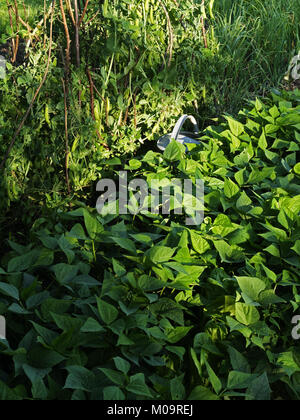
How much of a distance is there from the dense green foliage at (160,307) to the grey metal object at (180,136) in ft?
1.76

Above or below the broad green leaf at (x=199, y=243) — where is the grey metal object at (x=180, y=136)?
below

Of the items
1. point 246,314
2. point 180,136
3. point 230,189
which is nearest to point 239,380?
point 246,314

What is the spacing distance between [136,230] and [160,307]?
21.7 inches

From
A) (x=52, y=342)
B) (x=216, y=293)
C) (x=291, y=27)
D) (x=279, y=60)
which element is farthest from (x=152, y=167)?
(x=291, y=27)

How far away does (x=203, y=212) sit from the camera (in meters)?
2.20

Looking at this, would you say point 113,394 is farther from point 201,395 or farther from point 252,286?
point 252,286

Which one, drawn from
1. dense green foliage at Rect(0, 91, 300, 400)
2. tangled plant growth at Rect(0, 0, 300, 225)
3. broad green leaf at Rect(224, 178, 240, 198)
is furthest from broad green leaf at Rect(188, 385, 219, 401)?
tangled plant growth at Rect(0, 0, 300, 225)

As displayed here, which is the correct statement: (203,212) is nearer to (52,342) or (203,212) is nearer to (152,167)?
(152,167)

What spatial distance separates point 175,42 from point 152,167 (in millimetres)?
1010

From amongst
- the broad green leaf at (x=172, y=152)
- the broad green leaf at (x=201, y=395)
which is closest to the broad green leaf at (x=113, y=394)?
the broad green leaf at (x=201, y=395)

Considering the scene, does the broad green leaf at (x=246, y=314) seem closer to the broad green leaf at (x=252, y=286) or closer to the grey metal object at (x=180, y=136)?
the broad green leaf at (x=252, y=286)

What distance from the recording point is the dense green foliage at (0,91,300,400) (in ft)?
4.52

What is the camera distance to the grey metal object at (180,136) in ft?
9.34
